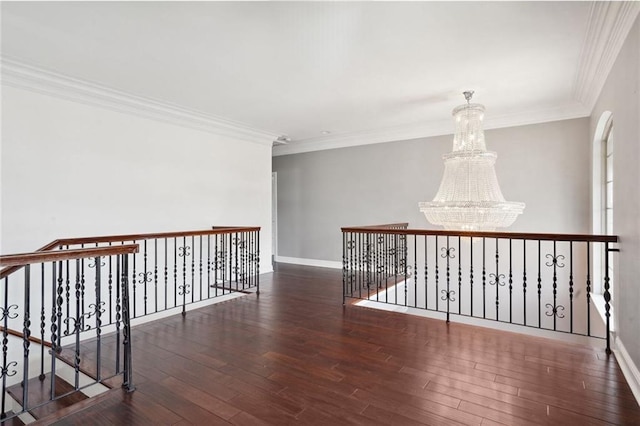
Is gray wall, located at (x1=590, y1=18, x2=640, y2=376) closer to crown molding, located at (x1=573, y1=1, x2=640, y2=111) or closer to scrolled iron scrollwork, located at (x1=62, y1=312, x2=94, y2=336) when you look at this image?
crown molding, located at (x1=573, y1=1, x2=640, y2=111)

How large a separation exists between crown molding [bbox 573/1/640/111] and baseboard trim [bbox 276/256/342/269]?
5262mm

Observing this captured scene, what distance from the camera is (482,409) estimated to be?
2238 millimetres

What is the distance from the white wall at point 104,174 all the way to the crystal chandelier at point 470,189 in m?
3.78

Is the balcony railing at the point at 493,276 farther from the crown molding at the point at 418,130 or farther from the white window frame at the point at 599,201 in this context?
the crown molding at the point at 418,130

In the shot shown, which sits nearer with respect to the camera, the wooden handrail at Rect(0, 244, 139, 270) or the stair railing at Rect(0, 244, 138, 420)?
the wooden handrail at Rect(0, 244, 139, 270)

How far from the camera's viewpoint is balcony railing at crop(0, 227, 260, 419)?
2.27 m

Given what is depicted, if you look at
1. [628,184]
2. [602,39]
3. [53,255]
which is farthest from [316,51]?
[628,184]

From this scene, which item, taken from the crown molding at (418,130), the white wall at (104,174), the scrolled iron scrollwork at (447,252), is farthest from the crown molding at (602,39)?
the white wall at (104,174)

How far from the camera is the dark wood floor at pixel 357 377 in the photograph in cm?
221

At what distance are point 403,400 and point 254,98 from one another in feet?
13.8

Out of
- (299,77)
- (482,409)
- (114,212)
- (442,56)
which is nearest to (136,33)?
(299,77)

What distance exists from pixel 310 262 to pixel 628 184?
616cm

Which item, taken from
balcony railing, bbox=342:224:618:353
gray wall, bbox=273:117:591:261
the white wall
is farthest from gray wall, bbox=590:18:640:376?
the white wall

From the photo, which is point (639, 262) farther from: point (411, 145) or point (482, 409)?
point (411, 145)
